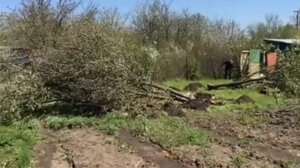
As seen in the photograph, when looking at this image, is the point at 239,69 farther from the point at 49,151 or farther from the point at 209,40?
the point at 49,151

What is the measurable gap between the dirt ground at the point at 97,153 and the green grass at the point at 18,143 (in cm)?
22

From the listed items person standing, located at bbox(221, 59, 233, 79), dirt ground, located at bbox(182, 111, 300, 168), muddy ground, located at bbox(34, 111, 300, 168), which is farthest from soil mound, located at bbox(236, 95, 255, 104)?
person standing, located at bbox(221, 59, 233, 79)

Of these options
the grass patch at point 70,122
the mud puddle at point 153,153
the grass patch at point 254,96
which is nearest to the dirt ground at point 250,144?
the mud puddle at point 153,153

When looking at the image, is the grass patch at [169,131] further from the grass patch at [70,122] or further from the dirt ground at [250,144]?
the grass patch at [70,122]

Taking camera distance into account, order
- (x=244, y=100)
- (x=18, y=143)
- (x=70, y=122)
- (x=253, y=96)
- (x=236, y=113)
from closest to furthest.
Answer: (x=18, y=143) < (x=70, y=122) < (x=236, y=113) < (x=244, y=100) < (x=253, y=96)

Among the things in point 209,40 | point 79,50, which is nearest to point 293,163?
point 79,50

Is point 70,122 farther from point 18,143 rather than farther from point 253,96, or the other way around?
point 253,96

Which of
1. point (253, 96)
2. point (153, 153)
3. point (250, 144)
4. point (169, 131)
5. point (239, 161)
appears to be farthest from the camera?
point (253, 96)

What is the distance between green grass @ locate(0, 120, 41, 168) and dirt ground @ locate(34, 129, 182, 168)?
220mm

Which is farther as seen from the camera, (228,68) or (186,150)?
(228,68)

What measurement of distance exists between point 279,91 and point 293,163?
1009 centimetres

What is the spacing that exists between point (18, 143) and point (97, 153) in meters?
1.89

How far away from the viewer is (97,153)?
9562mm

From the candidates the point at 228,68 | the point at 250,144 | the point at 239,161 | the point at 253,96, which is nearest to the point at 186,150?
the point at 239,161
